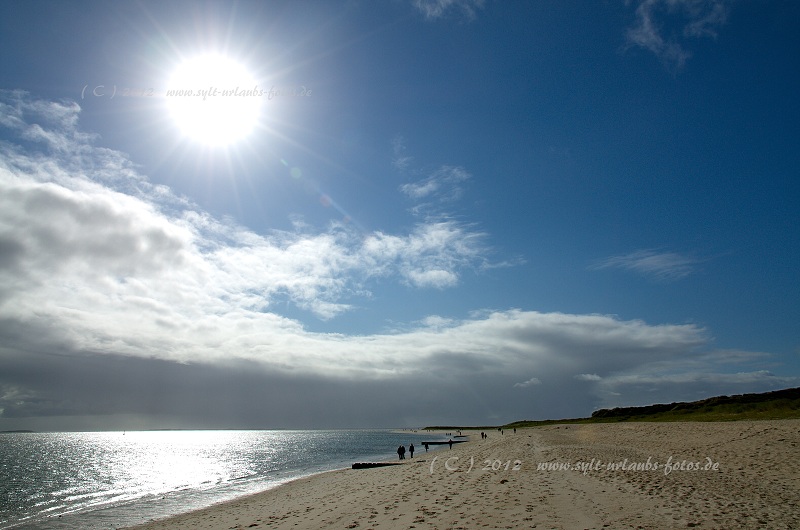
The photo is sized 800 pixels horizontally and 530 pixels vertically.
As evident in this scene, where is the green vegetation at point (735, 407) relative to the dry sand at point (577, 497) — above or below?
above

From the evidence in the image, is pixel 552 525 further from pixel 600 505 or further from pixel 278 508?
pixel 278 508

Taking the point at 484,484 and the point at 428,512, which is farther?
the point at 484,484

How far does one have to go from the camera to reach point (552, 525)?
14477 millimetres

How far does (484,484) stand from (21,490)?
162ft

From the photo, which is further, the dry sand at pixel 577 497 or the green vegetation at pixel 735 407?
the green vegetation at pixel 735 407

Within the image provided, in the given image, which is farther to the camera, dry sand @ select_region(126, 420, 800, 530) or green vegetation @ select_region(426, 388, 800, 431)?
green vegetation @ select_region(426, 388, 800, 431)

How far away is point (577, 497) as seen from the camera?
18703mm

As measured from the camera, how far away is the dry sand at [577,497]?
15219 millimetres

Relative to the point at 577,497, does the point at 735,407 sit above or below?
above

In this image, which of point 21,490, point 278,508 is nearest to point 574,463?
point 278,508

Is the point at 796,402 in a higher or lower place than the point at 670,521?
higher

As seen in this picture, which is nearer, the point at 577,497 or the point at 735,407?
the point at 577,497

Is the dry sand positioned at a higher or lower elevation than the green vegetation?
lower

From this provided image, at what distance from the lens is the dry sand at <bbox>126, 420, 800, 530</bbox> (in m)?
15.2
